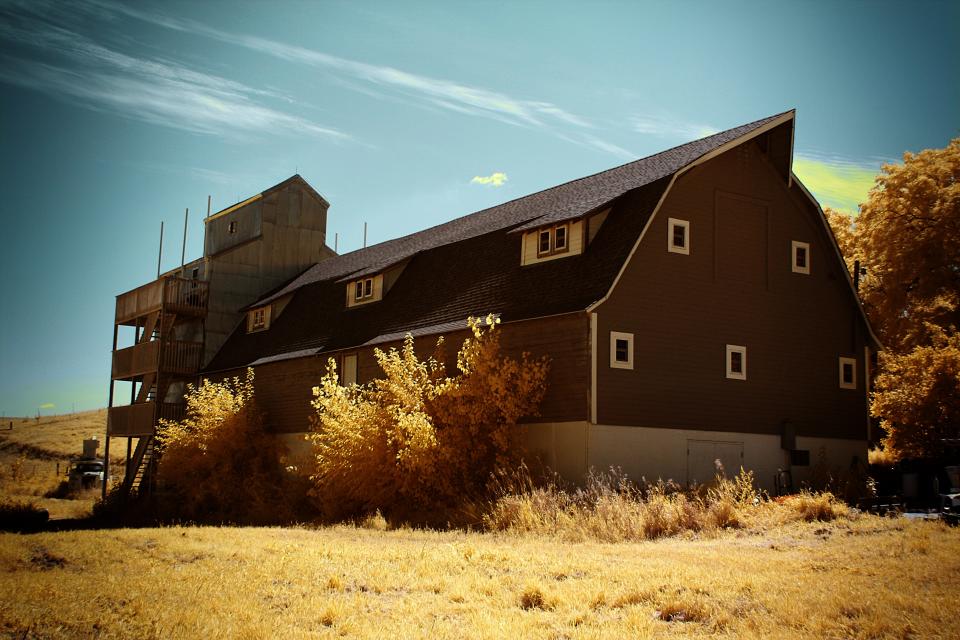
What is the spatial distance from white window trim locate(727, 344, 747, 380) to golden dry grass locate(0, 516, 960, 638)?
900cm

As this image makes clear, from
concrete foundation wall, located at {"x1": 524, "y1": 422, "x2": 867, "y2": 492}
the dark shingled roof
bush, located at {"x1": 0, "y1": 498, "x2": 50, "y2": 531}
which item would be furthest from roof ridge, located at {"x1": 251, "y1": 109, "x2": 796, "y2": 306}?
bush, located at {"x1": 0, "y1": 498, "x2": 50, "y2": 531}

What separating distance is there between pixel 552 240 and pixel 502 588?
52.7ft

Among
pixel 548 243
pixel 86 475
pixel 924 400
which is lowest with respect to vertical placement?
pixel 86 475

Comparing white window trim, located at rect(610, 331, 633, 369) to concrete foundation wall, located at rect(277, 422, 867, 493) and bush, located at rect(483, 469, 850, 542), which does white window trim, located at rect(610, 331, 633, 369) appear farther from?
bush, located at rect(483, 469, 850, 542)

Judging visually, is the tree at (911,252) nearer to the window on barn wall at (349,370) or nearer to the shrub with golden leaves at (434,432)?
the shrub with golden leaves at (434,432)

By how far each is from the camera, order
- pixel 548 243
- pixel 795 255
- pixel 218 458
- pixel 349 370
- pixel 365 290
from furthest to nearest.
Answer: pixel 365 290 < pixel 218 458 < pixel 349 370 < pixel 795 255 < pixel 548 243

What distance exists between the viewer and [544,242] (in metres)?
28.3

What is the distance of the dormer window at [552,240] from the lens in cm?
2772

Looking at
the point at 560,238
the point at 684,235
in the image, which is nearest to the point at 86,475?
the point at 560,238

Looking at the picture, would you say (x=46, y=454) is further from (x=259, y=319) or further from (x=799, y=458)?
(x=799, y=458)

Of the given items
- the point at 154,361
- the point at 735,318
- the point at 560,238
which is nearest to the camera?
the point at 735,318

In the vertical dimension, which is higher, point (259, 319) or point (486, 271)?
point (486, 271)

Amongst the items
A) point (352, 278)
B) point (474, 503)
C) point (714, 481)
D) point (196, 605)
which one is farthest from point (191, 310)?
point (196, 605)

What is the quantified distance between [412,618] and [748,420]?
17.5 metres
